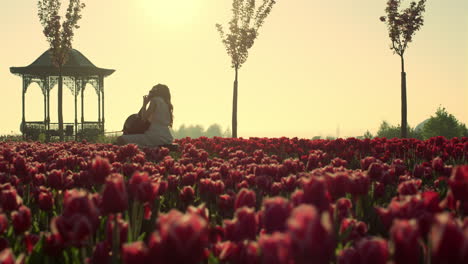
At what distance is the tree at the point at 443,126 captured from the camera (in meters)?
52.1

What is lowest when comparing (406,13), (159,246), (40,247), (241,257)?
(40,247)

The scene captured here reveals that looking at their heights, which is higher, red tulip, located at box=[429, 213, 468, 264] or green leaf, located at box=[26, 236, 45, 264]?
red tulip, located at box=[429, 213, 468, 264]

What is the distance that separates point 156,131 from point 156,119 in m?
0.36

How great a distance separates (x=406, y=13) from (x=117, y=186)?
3008 centimetres

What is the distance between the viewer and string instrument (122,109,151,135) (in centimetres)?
1423

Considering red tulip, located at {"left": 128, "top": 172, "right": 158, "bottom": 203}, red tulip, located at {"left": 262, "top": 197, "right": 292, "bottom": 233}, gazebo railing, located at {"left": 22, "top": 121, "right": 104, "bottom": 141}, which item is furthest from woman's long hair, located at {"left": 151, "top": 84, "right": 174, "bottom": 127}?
gazebo railing, located at {"left": 22, "top": 121, "right": 104, "bottom": 141}

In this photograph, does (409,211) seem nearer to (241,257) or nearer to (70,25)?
(241,257)

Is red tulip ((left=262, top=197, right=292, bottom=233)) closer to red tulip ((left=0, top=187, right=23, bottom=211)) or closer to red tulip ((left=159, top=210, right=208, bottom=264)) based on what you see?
red tulip ((left=159, top=210, right=208, bottom=264))

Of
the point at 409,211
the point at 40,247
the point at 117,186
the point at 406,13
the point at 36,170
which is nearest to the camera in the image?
the point at 409,211

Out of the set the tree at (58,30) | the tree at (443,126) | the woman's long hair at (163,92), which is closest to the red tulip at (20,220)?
the woman's long hair at (163,92)

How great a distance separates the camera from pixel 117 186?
2246 millimetres

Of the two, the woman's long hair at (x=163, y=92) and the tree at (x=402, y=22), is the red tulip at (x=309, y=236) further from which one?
the tree at (x=402, y=22)

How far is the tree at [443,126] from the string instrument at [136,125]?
44.7 metres

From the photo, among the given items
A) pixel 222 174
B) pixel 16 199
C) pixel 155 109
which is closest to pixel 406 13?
pixel 155 109
